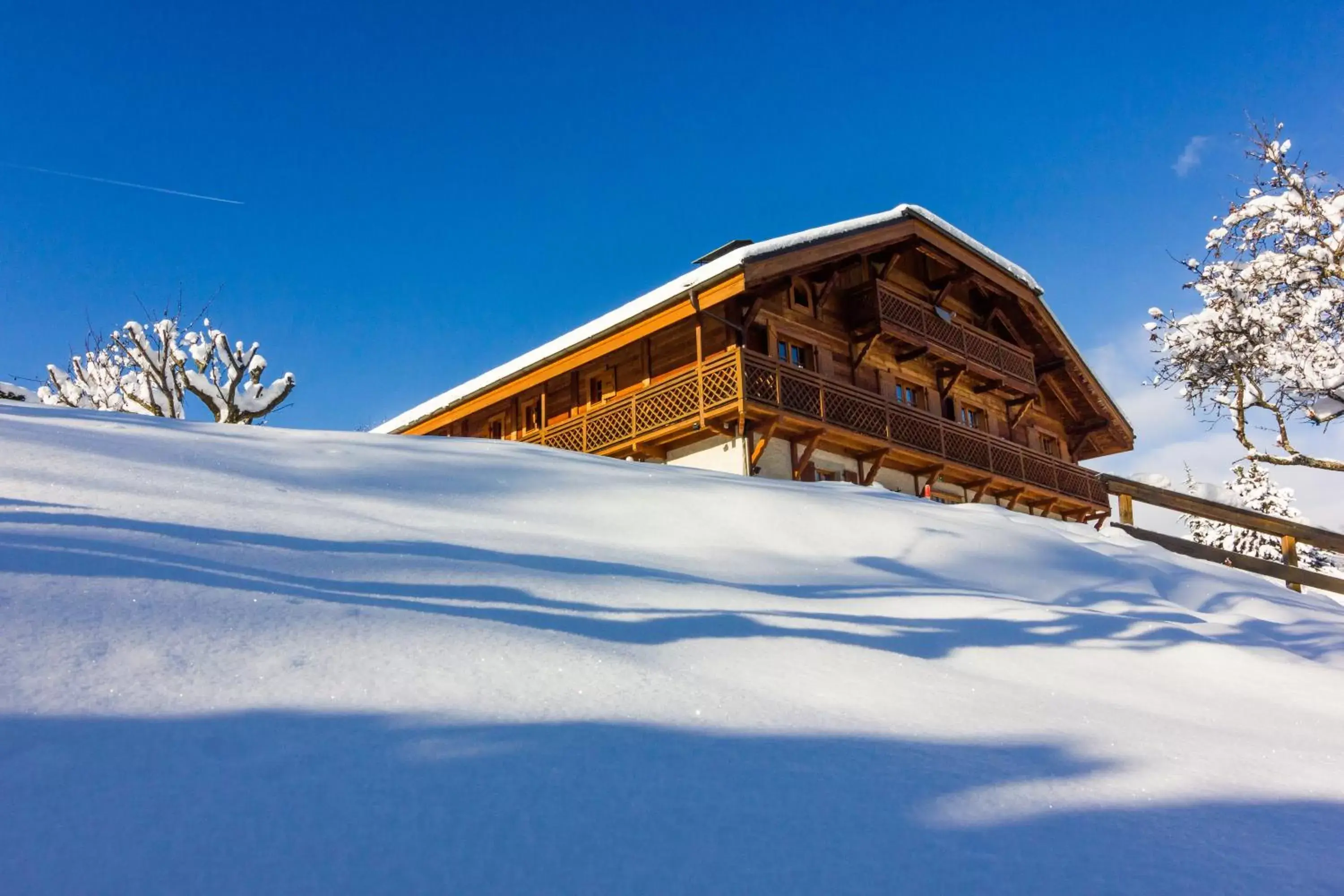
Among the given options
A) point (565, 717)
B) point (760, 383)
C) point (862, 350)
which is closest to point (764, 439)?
point (760, 383)

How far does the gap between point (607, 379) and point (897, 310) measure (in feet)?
21.6

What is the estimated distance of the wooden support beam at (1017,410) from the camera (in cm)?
2414

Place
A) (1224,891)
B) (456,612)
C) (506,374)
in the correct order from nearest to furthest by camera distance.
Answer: (1224,891)
(456,612)
(506,374)

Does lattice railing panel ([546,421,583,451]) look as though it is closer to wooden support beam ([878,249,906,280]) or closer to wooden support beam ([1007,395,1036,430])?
wooden support beam ([878,249,906,280])

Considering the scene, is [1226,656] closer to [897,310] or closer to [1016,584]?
[1016,584]

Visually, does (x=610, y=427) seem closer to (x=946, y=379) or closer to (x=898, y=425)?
(x=898, y=425)

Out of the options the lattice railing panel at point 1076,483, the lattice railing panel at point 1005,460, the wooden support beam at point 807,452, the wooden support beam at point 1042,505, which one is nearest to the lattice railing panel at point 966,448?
the lattice railing panel at point 1005,460

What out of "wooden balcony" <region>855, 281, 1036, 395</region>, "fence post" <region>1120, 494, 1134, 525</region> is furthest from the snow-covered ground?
"wooden balcony" <region>855, 281, 1036, 395</region>

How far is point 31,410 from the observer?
6.90 meters

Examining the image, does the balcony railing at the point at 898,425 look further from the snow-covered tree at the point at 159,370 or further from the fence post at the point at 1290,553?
the snow-covered tree at the point at 159,370

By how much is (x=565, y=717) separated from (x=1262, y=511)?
33.4 m

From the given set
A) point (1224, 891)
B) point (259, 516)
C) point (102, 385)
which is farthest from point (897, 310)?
point (102, 385)

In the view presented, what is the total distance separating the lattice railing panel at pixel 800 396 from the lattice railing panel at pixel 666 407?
1592 millimetres

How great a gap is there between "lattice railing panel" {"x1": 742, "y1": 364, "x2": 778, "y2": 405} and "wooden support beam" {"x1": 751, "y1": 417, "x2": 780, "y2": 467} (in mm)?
376
